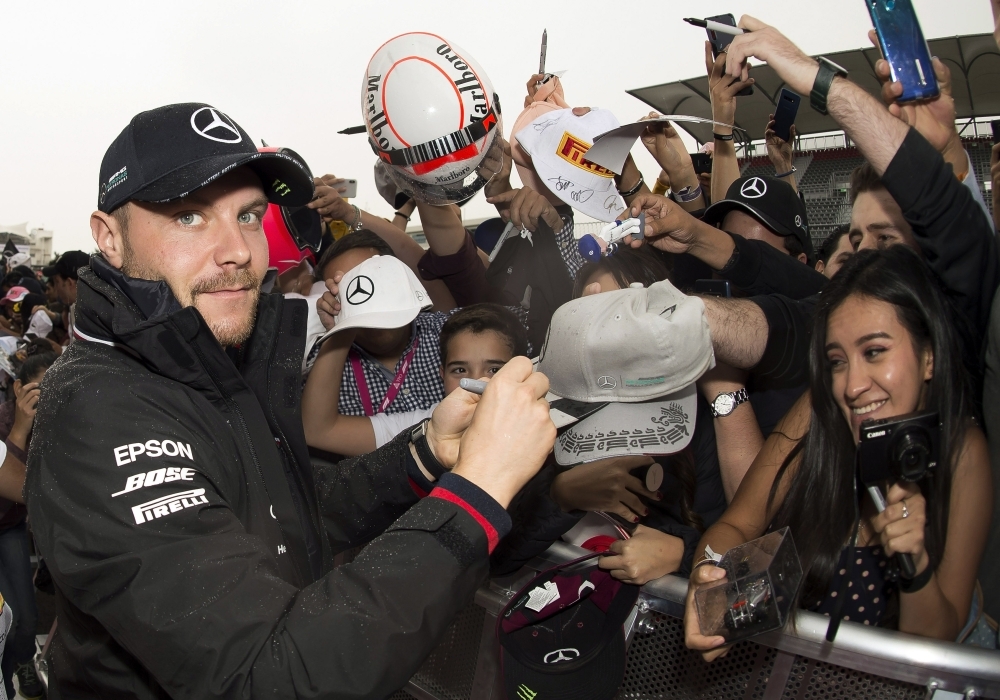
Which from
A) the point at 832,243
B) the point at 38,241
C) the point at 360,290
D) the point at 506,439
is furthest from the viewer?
the point at 38,241

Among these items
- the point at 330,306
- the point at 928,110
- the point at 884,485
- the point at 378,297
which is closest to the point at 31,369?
the point at 330,306

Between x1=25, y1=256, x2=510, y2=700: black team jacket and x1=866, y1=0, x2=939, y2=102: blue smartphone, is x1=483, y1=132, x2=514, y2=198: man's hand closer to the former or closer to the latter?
x1=866, y1=0, x2=939, y2=102: blue smartphone

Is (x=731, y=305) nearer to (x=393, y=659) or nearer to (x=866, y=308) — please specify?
(x=866, y=308)

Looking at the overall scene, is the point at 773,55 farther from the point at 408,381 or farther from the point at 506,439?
the point at 408,381

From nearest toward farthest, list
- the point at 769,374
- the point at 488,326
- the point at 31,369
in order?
the point at 769,374, the point at 488,326, the point at 31,369

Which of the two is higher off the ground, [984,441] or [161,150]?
[161,150]

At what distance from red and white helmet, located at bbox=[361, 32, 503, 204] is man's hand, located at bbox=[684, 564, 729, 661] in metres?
1.79

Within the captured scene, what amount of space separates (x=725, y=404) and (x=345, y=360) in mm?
1426

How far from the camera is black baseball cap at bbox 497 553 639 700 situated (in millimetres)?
2004

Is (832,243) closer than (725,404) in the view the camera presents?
No

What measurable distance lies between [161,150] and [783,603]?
1.62 meters

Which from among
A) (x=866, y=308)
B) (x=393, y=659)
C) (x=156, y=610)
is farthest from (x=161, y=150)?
(x=866, y=308)

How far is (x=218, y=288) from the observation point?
1.74m

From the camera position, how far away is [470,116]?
2881 mm
